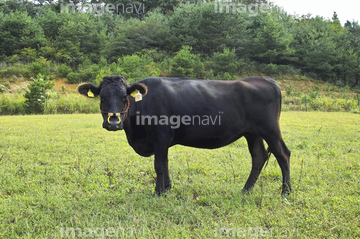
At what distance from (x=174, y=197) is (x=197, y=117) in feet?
4.12

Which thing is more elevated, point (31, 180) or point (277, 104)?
point (277, 104)

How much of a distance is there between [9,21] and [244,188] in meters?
35.4

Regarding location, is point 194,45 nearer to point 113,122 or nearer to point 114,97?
point 114,97

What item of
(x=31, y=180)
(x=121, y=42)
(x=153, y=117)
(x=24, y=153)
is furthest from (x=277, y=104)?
(x=121, y=42)

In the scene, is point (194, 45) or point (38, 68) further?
point (194, 45)

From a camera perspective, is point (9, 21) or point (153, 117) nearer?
point (153, 117)

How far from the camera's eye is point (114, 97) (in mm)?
3705

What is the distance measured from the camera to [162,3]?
160 ft

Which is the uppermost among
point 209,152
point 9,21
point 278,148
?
point 9,21

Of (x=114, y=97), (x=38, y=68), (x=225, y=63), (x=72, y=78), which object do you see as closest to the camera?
(x=114, y=97)

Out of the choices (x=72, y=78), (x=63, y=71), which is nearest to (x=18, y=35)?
(x=63, y=71)

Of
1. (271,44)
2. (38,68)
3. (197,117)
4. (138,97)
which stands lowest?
(197,117)

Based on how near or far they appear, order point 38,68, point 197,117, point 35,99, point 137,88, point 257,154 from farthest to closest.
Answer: point 38,68
point 35,99
point 257,154
point 197,117
point 137,88

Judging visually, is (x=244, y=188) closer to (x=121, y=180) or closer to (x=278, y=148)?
(x=278, y=148)
